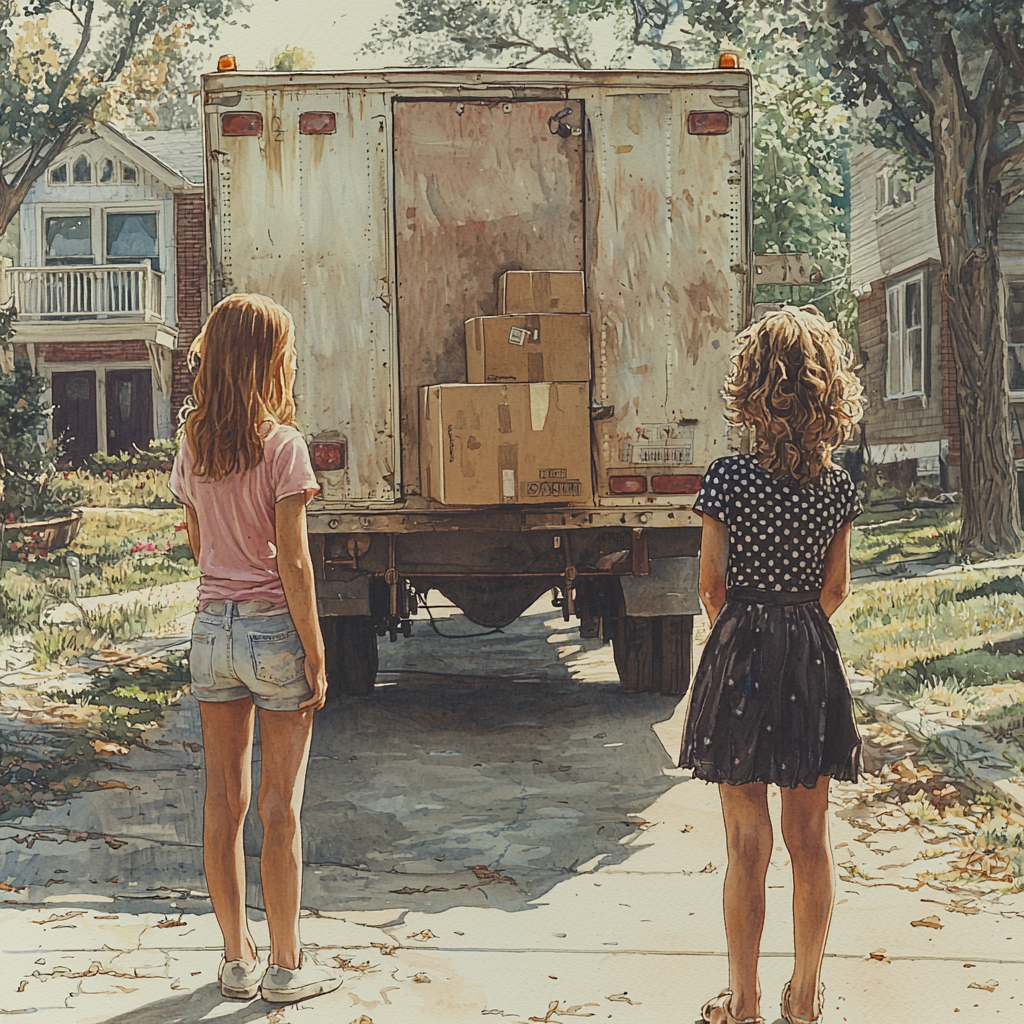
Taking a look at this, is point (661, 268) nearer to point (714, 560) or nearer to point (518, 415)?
point (518, 415)

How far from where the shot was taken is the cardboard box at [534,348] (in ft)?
22.9

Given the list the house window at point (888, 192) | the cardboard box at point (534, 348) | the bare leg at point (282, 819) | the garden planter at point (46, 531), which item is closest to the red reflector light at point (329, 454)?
the cardboard box at point (534, 348)

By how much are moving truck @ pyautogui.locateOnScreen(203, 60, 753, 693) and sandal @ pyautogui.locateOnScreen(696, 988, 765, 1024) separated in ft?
11.5

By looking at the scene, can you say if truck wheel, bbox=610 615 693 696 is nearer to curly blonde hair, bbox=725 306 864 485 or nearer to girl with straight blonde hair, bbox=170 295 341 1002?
girl with straight blonde hair, bbox=170 295 341 1002

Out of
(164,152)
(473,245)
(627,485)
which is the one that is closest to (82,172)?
(164,152)

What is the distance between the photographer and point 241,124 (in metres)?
7.38

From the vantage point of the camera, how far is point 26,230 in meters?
32.1

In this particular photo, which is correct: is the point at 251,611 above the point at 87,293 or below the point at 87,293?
below

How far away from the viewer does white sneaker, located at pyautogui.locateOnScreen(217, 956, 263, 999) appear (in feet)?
14.4

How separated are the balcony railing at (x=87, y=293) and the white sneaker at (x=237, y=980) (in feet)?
90.7

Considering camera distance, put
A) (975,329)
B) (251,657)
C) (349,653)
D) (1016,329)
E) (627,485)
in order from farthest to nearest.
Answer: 1. (1016,329)
2. (975,329)
3. (349,653)
4. (627,485)
5. (251,657)

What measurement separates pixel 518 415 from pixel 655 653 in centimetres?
247

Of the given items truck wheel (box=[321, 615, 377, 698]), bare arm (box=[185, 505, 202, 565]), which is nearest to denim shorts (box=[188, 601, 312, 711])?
bare arm (box=[185, 505, 202, 565])

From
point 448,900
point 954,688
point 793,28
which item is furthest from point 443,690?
point 793,28
